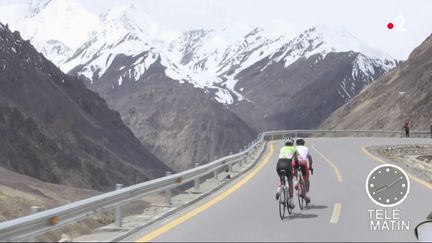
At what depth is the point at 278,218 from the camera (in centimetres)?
1234

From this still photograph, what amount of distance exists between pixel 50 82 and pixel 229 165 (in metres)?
125

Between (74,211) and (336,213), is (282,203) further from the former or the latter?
(74,211)

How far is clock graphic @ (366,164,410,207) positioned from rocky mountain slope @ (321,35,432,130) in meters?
60.0

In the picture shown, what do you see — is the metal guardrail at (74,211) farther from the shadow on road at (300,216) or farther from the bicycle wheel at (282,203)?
the shadow on road at (300,216)

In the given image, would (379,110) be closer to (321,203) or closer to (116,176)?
(116,176)

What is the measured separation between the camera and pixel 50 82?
466 ft

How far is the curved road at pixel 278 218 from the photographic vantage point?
34.1 feet

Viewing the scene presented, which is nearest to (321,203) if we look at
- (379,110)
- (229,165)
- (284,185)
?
(284,185)

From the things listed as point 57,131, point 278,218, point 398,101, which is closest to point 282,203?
point 278,218

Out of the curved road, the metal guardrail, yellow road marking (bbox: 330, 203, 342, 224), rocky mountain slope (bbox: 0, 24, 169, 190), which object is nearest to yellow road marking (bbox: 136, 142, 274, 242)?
the curved road

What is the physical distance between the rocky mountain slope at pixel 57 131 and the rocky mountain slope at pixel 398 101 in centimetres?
4323

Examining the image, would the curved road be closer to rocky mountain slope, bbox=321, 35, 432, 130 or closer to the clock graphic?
the clock graphic

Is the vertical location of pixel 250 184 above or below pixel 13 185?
below

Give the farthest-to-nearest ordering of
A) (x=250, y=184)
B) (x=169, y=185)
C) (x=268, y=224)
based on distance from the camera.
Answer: (x=250, y=184) → (x=169, y=185) → (x=268, y=224)
